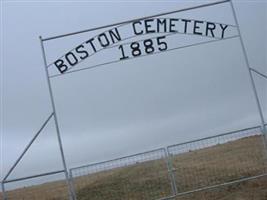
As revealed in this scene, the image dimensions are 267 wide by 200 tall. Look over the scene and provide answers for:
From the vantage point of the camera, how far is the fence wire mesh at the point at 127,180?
1130 centimetres

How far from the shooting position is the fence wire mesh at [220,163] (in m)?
12.1

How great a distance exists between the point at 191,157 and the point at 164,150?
1272mm

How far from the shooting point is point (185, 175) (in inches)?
519

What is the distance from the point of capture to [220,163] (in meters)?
12.5

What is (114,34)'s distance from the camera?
11352 mm

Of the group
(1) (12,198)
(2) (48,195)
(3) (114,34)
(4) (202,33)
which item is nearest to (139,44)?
(3) (114,34)

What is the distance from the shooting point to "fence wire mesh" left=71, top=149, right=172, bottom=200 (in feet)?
37.1

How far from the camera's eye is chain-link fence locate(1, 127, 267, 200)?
11398 mm

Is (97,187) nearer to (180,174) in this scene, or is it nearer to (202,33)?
(180,174)

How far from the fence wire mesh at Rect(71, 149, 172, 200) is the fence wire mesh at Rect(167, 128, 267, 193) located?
48 cm

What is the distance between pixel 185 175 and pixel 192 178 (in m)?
0.20

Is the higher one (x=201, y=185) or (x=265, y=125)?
(x=265, y=125)

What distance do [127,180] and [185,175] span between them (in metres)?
1.58

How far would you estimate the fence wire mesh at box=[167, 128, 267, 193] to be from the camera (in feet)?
39.7
